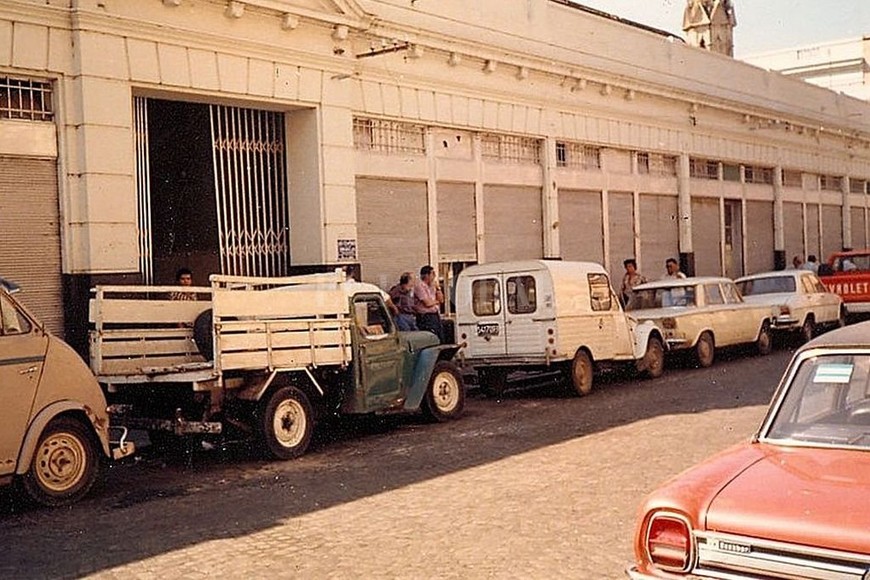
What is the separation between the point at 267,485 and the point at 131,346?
8.36 feet

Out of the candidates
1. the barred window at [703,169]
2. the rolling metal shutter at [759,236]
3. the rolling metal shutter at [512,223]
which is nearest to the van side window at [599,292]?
the rolling metal shutter at [512,223]

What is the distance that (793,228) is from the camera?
110 ft

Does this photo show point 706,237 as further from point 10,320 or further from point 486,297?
point 10,320

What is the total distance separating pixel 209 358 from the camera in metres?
10.9

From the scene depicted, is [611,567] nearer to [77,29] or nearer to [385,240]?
[77,29]

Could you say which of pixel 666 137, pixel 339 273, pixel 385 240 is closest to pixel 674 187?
pixel 666 137

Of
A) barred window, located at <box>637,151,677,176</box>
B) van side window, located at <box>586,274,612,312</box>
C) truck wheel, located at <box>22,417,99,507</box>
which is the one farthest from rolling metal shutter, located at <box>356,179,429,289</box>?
truck wheel, located at <box>22,417,99,507</box>

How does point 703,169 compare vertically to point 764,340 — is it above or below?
above

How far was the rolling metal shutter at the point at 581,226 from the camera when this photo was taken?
22.6 m

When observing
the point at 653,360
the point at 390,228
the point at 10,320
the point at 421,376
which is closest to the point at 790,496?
the point at 10,320

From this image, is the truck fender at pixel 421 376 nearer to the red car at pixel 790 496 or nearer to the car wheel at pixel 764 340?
the red car at pixel 790 496

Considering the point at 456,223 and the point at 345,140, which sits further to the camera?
the point at 456,223

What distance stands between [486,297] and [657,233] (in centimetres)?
1271

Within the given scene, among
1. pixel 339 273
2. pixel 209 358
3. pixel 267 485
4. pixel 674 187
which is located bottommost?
pixel 267 485
